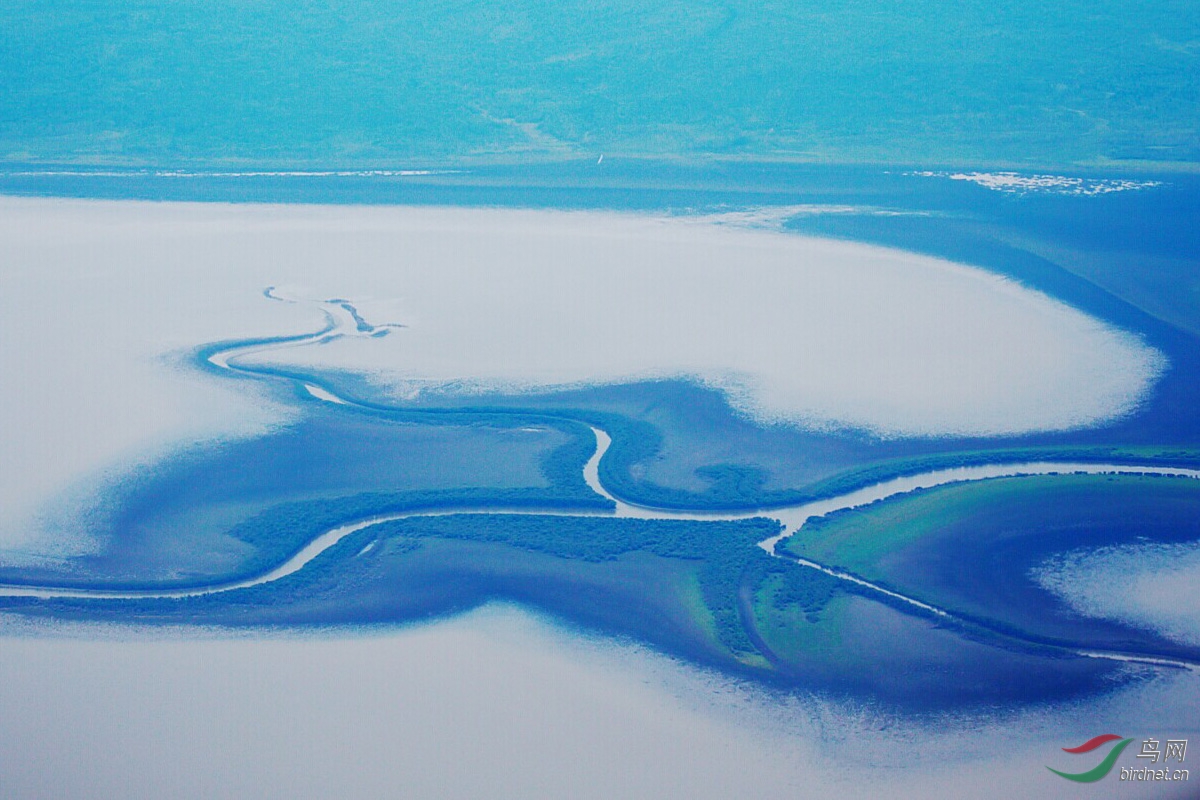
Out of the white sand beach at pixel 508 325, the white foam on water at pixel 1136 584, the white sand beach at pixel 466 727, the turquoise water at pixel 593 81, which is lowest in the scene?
the white sand beach at pixel 466 727

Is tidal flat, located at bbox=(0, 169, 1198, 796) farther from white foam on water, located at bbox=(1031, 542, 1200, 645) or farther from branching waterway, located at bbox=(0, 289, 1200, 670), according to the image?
white foam on water, located at bbox=(1031, 542, 1200, 645)

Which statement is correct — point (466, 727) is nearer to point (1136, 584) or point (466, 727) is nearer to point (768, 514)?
point (768, 514)

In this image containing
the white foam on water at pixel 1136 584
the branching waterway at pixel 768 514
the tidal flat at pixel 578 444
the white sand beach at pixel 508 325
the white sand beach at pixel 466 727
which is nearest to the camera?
the white sand beach at pixel 466 727

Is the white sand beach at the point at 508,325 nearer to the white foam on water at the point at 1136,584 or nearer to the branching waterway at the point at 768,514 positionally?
the branching waterway at the point at 768,514

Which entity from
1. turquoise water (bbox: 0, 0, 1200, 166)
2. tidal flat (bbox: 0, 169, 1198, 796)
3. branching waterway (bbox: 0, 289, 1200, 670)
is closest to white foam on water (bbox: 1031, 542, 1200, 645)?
tidal flat (bbox: 0, 169, 1198, 796)

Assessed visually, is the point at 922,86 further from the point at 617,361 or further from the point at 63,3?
the point at 63,3

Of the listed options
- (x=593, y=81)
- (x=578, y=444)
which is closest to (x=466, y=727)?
(x=578, y=444)

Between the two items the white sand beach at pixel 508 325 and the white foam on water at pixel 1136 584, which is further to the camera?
the white sand beach at pixel 508 325

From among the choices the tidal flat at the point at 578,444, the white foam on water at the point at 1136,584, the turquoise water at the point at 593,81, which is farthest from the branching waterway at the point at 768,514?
the turquoise water at the point at 593,81

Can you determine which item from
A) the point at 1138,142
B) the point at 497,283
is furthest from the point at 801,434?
the point at 1138,142

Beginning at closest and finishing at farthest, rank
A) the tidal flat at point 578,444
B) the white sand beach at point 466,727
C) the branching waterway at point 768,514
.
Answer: the white sand beach at point 466,727 → the tidal flat at point 578,444 → the branching waterway at point 768,514
